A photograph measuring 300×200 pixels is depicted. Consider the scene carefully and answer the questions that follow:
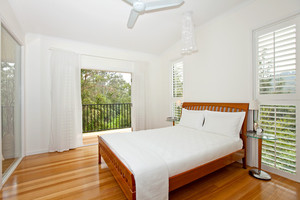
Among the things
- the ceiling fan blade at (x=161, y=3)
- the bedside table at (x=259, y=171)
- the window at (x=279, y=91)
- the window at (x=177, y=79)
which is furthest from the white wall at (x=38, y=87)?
the bedside table at (x=259, y=171)

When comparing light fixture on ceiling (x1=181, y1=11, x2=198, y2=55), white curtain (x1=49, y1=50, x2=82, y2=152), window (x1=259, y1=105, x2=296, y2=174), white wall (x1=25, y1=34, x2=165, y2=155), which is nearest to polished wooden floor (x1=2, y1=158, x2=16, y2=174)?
white wall (x1=25, y1=34, x2=165, y2=155)

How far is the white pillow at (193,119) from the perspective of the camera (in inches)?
107

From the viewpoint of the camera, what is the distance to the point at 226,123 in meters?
2.29

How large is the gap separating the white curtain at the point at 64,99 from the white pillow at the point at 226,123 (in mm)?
2928

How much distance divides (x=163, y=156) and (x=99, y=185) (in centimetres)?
105

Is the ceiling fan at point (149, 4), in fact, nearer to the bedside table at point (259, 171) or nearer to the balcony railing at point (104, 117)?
the bedside table at point (259, 171)

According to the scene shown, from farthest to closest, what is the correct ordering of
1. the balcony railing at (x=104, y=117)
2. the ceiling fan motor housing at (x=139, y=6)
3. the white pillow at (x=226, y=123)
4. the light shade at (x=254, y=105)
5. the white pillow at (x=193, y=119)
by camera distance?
the balcony railing at (x=104, y=117) < the white pillow at (x=193, y=119) < the white pillow at (x=226, y=123) < the light shade at (x=254, y=105) < the ceiling fan motor housing at (x=139, y=6)

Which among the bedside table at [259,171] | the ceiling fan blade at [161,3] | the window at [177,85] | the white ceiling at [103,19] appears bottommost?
the bedside table at [259,171]

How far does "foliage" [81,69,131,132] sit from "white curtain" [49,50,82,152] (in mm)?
1557

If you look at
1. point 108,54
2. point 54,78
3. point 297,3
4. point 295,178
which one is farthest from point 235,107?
point 54,78

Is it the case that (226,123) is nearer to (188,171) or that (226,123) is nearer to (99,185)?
(188,171)

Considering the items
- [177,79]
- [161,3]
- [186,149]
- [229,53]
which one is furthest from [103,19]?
[186,149]

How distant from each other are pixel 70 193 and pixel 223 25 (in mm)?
3784

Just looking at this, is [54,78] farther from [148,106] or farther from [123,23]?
[148,106]
